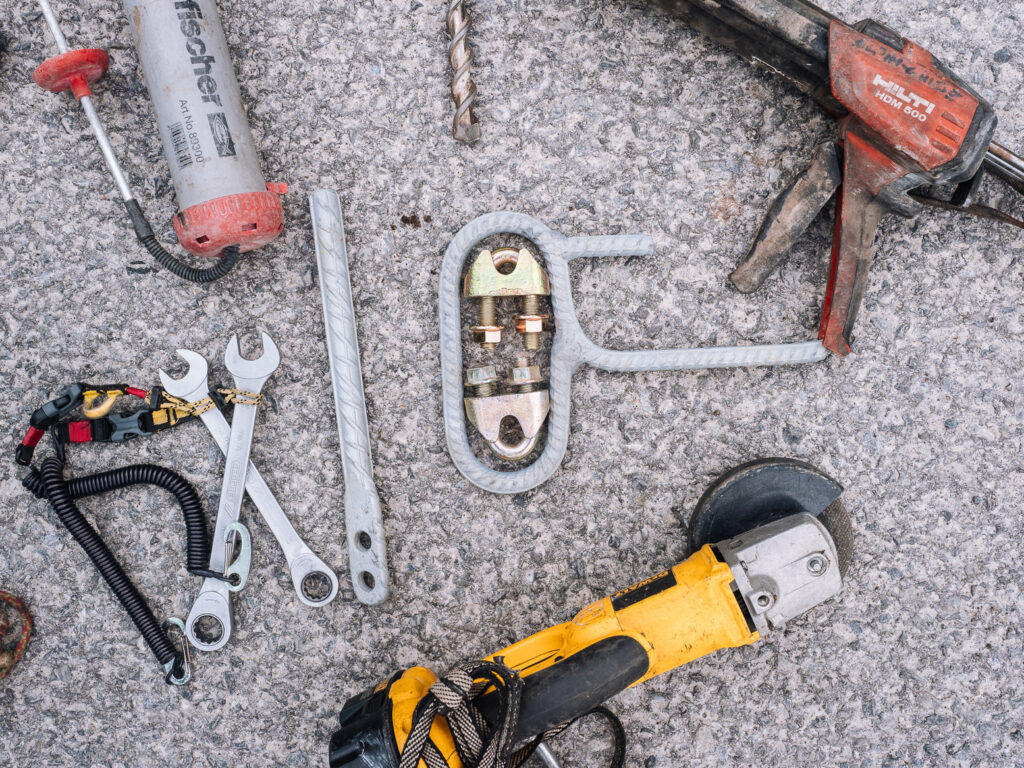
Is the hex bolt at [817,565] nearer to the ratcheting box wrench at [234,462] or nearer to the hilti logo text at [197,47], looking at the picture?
the ratcheting box wrench at [234,462]

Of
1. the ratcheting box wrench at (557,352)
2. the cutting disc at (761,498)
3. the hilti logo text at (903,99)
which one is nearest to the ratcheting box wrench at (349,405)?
the ratcheting box wrench at (557,352)

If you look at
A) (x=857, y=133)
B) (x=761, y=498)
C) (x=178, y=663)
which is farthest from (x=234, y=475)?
(x=857, y=133)

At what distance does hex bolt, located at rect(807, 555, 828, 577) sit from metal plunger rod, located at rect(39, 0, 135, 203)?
1314 mm

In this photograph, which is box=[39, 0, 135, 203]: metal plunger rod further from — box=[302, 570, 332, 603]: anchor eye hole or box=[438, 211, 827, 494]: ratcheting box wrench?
box=[302, 570, 332, 603]: anchor eye hole

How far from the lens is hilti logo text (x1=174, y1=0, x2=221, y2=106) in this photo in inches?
40.6

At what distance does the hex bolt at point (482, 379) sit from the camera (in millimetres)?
1137

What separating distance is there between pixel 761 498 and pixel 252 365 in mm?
963

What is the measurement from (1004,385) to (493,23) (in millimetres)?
1179

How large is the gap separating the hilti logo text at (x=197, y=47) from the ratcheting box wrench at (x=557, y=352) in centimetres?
46

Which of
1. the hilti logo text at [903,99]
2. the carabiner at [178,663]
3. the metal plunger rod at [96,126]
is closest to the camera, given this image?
the hilti logo text at [903,99]

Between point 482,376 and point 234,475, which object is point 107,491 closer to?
point 234,475

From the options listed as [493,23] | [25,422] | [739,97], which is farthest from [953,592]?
[25,422]

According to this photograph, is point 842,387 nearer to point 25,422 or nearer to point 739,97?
point 739,97

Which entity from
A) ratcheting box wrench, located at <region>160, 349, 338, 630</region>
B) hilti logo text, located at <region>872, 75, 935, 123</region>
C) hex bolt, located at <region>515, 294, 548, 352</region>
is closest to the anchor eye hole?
ratcheting box wrench, located at <region>160, 349, 338, 630</region>
